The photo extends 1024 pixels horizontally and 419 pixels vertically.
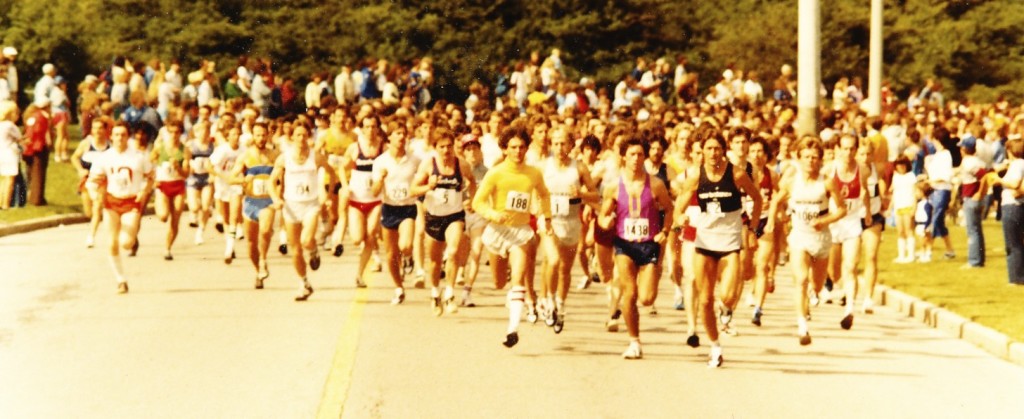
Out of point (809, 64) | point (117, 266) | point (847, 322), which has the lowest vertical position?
point (847, 322)

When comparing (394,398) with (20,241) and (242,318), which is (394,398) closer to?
(242,318)

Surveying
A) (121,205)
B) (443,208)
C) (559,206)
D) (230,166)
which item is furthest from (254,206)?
(559,206)

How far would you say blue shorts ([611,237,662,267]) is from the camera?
13.5 meters

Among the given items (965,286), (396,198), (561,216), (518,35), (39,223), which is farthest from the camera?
(518,35)

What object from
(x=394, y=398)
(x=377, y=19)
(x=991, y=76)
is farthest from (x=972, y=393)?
(x=991, y=76)

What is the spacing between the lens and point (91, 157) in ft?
73.6

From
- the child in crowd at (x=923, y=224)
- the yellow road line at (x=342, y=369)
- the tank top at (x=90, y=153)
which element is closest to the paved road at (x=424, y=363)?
the yellow road line at (x=342, y=369)

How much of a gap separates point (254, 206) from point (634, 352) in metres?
5.81

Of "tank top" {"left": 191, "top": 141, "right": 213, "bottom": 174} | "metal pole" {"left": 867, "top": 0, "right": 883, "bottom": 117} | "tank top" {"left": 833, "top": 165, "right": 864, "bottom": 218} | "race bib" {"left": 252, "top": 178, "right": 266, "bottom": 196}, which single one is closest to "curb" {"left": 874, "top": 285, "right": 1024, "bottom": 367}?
"tank top" {"left": 833, "top": 165, "right": 864, "bottom": 218}

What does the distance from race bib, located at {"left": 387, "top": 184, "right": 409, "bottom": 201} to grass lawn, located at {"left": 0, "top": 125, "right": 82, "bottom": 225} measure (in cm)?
1192

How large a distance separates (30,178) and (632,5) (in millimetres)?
31775

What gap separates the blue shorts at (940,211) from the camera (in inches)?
910

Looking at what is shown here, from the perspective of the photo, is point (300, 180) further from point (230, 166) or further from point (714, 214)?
point (714, 214)

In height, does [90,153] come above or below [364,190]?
above
